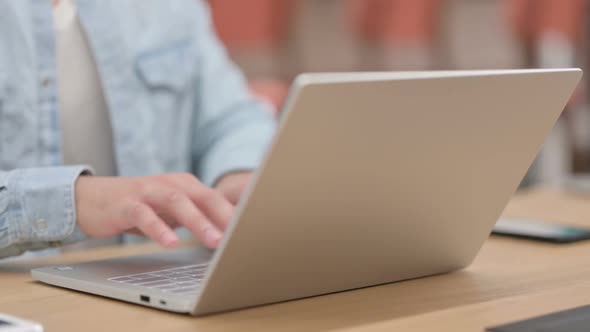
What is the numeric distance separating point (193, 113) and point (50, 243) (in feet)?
1.77

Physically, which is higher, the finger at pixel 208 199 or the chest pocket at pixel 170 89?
the chest pocket at pixel 170 89

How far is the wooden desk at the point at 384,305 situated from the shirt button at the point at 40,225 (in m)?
0.03

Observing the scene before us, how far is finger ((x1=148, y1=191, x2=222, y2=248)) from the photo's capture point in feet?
2.47

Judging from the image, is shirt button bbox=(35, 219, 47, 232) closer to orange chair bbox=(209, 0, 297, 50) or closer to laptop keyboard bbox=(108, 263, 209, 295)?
laptop keyboard bbox=(108, 263, 209, 295)

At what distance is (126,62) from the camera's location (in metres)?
1.26

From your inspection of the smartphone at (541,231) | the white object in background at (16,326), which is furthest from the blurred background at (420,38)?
the white object in background at (16,326)

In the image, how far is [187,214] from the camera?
0.77m

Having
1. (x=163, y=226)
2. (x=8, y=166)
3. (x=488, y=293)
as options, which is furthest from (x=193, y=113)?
(x=488, y=293)

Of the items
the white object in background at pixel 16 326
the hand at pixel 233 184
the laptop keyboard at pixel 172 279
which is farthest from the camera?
the hand at pixel 233 184

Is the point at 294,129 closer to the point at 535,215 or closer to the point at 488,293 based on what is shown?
the point at 488,293

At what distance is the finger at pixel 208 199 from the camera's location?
797 mm

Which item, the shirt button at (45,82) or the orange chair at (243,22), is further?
the orange chair at (243,22)

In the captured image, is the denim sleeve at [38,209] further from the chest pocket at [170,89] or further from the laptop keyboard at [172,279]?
the chest pocket at [170,89]

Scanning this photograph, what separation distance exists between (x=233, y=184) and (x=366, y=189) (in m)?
0.52
